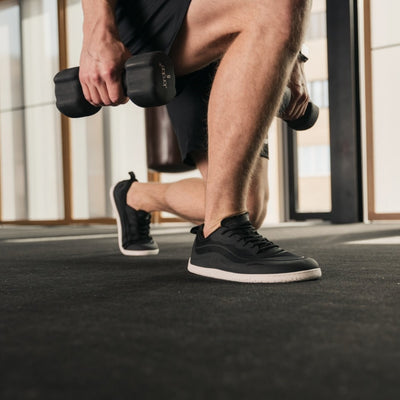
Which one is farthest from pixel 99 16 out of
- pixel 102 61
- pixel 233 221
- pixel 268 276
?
pixel 268 276

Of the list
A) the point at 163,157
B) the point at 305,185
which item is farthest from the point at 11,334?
the point at 305,185

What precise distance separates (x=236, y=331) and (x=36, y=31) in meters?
4.67

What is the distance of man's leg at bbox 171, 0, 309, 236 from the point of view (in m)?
1.00

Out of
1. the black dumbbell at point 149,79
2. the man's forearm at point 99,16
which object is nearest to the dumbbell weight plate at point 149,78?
the black dumbbell at point 149,79

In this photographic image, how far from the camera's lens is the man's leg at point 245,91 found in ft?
3.30

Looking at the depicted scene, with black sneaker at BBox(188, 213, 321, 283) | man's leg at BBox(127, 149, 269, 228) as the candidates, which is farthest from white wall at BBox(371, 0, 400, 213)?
black sneaker at BBox(188, 213, 321, 283)

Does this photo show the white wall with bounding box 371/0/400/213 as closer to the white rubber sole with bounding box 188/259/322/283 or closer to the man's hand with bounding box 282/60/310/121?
the man's hand with bounding box 282/60/310/121

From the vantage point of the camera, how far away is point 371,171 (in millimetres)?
3604

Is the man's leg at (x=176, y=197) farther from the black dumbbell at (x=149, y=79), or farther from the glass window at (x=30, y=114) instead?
the glass window at (x=30, y=114)

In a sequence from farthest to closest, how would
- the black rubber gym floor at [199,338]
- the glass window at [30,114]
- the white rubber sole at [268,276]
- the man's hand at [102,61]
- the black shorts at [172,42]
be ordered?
the glass window at [30,114], the black shorts at [172,42], the man's hand at [102,61], the white rubber sole at [268,276], the black rubber gym floor at [199,338]

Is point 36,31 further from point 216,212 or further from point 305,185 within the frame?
point 305,185

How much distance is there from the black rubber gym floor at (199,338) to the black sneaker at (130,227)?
1.62 feet

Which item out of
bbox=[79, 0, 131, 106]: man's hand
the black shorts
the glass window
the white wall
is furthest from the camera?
the glass window

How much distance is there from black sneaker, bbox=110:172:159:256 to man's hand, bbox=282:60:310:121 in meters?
0.49
